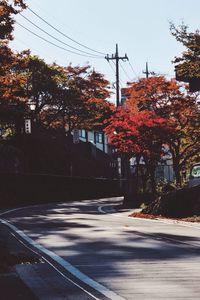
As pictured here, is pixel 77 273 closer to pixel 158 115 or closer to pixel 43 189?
pixel 158 115

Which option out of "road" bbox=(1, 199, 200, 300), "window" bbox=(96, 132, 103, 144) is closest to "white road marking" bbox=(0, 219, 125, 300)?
"road" bbox=(1, 199, 200, 300)

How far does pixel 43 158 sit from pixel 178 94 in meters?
16.0

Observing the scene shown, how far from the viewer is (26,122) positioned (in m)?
38.1

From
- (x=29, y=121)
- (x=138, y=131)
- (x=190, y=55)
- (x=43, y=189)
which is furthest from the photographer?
(x=43, y=189)

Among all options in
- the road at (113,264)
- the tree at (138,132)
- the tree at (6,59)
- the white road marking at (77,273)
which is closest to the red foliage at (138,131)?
the tree at (138,132)

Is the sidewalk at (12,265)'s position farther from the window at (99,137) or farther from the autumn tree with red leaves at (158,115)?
the window at (99,137)

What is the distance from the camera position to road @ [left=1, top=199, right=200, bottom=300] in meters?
6.48

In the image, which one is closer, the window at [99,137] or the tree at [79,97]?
the tree at [79,97]

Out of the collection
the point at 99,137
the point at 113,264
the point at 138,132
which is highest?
the point at 99,137

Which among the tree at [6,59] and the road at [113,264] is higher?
the tree at [6,59]

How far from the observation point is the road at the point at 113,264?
21.2 feet

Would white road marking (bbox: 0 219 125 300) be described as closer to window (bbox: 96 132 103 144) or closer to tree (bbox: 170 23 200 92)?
tree (bbox: 170 23 200 92)

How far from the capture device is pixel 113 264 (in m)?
8.77

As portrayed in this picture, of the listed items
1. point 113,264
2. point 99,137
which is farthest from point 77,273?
point 99,137
